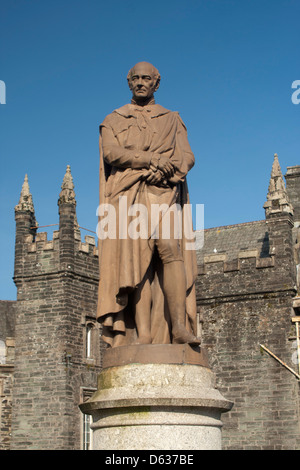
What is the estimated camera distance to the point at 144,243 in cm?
733

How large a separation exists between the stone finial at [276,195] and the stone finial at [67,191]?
6742 millimetres

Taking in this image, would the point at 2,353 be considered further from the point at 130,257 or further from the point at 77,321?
the point at 130,257

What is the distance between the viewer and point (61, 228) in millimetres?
26984

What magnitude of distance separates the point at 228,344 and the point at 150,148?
18.7 m

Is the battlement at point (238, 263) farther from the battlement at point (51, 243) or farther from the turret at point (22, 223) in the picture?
the turret at point (22, 223)

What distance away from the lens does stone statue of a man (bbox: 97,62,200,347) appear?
Result: 7.27 m

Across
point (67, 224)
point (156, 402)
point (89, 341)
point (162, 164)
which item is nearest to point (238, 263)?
point (89, 341)

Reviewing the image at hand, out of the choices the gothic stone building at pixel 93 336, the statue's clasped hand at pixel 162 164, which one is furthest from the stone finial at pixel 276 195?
the statue's clasped hand at pixel 162 164

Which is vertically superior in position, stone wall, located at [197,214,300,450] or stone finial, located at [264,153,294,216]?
stone finial, located at [264,153,294,216]

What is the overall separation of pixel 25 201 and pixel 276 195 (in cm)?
879

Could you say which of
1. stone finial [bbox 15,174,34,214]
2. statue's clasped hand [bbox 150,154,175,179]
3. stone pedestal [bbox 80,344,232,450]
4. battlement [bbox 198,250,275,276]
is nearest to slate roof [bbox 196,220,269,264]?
battlement [bbox 198,250,275,276]

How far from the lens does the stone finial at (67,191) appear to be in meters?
27.2

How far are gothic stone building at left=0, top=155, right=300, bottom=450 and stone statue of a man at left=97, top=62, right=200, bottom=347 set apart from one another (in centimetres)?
1748

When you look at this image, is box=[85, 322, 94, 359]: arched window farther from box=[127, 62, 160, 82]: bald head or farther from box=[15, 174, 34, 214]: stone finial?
box=[127, 62, 160, 82]: bald head
